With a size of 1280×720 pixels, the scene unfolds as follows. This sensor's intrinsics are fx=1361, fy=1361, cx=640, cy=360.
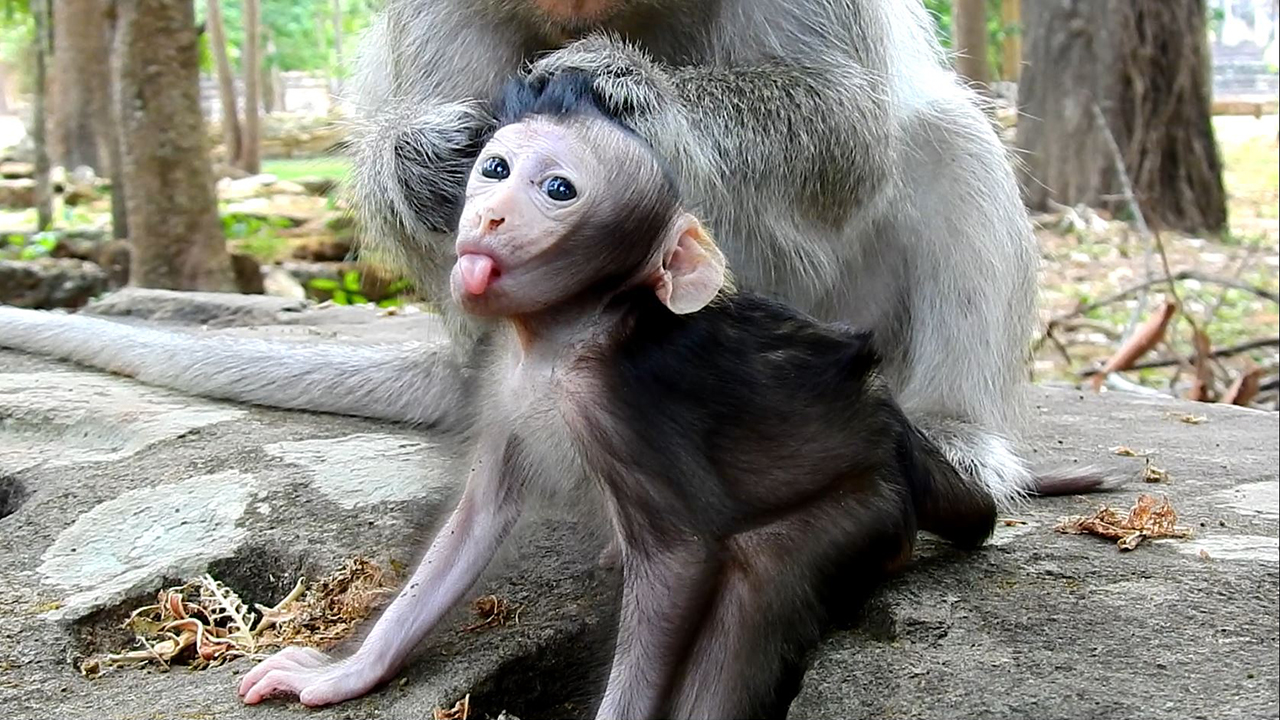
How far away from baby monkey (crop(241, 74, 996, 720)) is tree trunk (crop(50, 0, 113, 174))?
11.0 metres

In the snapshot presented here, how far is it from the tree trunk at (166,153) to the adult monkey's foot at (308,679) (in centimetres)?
569

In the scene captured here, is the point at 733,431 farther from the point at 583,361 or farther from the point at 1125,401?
the point at 1125,401

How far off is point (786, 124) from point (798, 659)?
4.47 ft

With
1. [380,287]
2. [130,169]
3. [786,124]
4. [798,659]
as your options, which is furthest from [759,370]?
[380,287]

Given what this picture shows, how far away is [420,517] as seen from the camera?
3.15m

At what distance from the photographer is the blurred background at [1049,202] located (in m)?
7.10

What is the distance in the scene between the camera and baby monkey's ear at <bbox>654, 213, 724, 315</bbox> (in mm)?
2268

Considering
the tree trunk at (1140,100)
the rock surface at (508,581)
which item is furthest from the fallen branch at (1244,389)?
the tree trunk at (1140,100)

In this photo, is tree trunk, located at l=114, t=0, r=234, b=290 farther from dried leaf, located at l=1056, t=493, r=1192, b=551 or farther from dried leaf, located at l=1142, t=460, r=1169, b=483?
dried leaf, located at l=1056, t=493, r=1192, b=551

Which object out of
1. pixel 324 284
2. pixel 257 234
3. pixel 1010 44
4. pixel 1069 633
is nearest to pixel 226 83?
pixel 257 234

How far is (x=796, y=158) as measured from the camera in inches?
129

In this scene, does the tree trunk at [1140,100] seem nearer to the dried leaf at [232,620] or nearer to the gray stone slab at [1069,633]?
the gray stone slab at [1069,633]

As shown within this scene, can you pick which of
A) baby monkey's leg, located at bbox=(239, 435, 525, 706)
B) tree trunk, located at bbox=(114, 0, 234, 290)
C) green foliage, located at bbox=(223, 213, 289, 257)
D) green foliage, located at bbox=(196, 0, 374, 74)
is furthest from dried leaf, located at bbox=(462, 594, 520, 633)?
green foliage, located at bbox=(196, 0, 374, 74)

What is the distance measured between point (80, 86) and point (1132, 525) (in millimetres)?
17208
